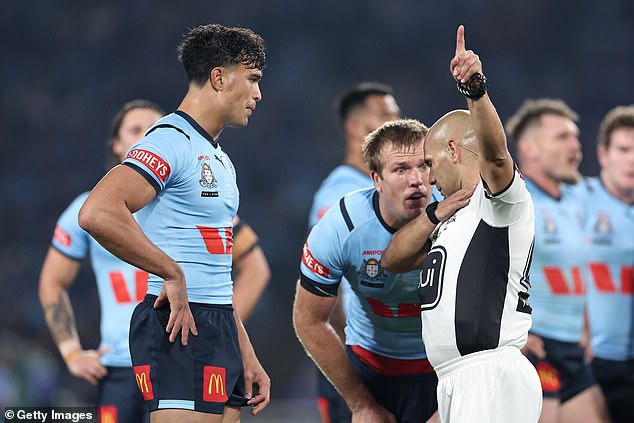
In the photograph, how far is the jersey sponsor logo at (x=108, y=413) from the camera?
5.28m

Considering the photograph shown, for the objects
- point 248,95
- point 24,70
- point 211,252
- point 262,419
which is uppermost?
point 24,70

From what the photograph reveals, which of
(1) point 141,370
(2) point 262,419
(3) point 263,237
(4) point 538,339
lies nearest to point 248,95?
(1) point 141,370

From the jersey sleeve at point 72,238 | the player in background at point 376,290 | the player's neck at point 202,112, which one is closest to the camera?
the player's neck at point 202,112

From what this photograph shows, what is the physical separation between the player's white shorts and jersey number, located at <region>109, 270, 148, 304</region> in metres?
2.47

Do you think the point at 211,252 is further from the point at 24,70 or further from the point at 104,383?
the point at 24,70

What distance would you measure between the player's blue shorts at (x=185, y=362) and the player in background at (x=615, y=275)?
382 cm

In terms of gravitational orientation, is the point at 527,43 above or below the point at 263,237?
above

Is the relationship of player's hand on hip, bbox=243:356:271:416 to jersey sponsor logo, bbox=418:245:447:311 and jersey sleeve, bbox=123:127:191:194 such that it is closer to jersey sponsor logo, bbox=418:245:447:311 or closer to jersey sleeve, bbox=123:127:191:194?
jersey sponsor logo, bbox=418:245:447:311

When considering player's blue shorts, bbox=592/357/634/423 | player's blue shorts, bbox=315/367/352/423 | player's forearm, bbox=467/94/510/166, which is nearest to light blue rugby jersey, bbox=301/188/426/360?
player's blue shorts, bbox=315/367/352/423

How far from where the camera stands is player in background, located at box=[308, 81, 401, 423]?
5935 mm

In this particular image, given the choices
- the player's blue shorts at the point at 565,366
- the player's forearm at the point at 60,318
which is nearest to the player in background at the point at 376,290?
the player's blue shorts at the point at 565,366

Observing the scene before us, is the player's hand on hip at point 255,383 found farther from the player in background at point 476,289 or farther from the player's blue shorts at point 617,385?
the player's blue shorts at point 617,385

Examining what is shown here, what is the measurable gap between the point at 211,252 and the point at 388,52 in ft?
40.7

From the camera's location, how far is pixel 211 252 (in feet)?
11.7
